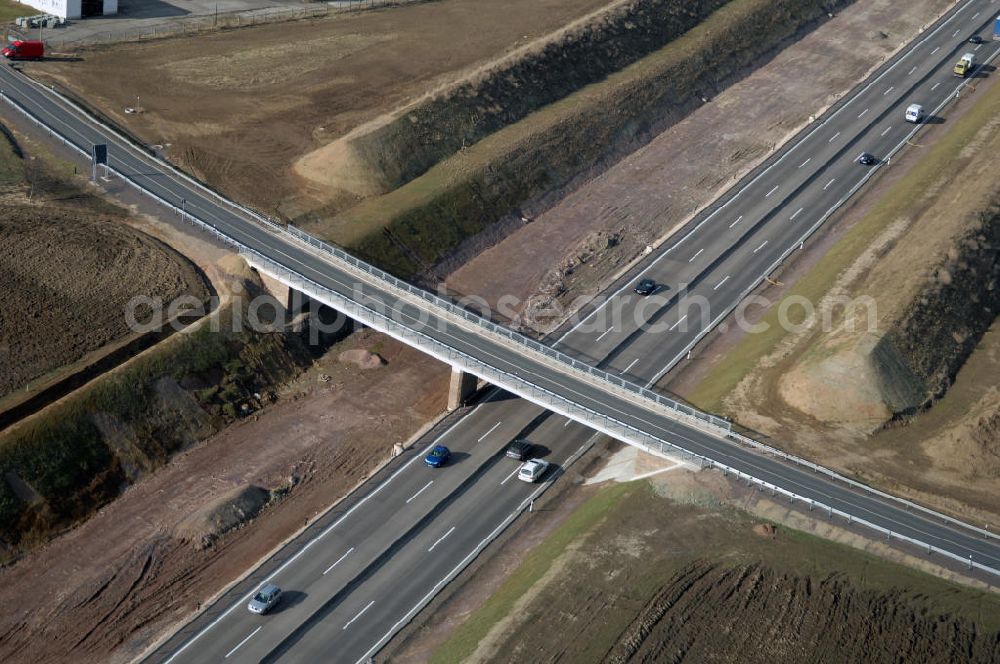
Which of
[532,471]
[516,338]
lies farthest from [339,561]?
[516,338]

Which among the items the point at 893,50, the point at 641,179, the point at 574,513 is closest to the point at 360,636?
the point at 574,513

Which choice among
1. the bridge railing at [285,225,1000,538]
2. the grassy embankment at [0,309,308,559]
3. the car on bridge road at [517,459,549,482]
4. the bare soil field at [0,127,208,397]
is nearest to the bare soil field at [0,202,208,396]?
the bare soil field at [0,127,208,397]

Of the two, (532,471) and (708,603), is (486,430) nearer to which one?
(532,471)

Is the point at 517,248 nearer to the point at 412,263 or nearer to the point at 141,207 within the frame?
the point at 412,263

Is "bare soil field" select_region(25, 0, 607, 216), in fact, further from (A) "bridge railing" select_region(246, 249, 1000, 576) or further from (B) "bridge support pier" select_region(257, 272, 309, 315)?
(A) "bridge railing" select_region(246, 249, 1000, 576)

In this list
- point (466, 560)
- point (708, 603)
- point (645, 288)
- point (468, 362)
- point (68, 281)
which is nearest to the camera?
point (708, 603)

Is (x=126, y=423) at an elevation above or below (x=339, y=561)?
above

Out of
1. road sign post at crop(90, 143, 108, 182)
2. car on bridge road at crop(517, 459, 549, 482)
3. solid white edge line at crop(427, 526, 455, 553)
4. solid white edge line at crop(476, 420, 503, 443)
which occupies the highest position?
road sign post at crop(90, 143, 108, 182)
